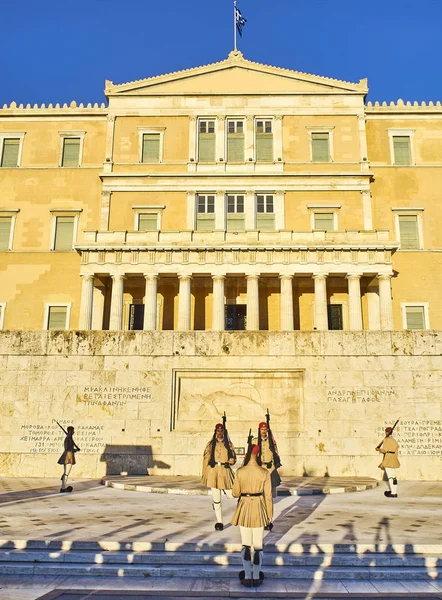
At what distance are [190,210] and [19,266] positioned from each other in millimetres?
12083

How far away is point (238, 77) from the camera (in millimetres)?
39812

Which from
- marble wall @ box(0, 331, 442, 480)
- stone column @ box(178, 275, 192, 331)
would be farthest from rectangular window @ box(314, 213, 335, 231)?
marble wall @ box(0, 331, 442, 480)

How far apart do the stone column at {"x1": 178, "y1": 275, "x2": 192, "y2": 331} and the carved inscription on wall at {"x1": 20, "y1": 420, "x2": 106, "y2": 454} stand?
13883 mm

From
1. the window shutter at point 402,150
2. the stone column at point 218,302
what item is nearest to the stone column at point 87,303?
the stone column at point 218,302

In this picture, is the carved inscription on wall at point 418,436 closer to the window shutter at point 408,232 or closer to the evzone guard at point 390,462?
the evzone guard at point 390,462

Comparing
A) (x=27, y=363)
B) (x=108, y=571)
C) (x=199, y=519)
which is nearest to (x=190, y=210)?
(x=27, y=363)

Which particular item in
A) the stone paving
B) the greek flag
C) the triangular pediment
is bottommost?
the stone paving

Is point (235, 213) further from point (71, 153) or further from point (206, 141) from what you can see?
point (71, 153)

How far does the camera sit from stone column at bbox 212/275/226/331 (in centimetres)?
3206

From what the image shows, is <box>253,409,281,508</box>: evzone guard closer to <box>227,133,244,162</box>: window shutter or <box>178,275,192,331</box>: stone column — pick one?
<box>178,275,192,331</box>: stone column

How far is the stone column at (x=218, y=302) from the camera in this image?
3206 cm

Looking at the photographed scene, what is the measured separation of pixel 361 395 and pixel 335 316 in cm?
1714

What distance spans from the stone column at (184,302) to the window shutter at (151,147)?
1065 cm

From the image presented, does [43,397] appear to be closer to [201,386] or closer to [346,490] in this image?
[201,386]
